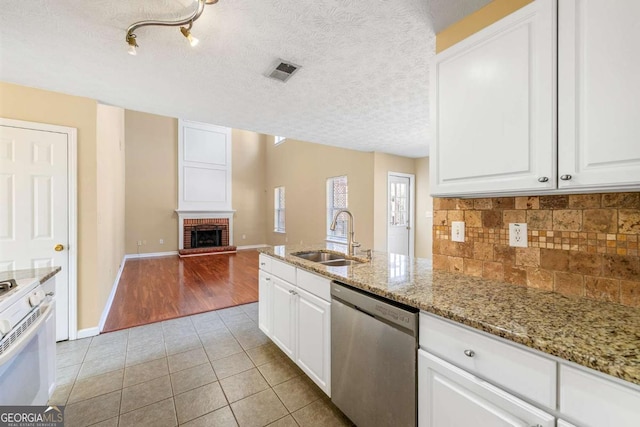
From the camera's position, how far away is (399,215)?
570cm

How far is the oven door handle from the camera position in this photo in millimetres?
1026

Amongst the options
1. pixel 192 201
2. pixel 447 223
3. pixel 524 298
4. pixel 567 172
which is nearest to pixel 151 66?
pixel 447 223

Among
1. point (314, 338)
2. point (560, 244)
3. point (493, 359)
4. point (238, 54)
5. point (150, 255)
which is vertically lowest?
point (150, 255)

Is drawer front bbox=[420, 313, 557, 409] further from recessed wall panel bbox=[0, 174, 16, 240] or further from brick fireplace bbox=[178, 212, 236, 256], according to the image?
brick fireplace bbox=[178, 212, 236, 256]

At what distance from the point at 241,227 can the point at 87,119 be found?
6.10 metres

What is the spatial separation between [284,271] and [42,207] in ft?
7.72

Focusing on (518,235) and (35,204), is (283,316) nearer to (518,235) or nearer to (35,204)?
(518,235)

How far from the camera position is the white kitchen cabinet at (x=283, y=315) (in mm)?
2055

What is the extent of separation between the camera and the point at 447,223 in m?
1.74

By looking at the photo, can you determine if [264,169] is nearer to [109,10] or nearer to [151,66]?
[151,66]

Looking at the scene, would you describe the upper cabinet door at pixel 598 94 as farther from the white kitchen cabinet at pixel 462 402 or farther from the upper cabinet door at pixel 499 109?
the white kitchen cabinet at pixel 462 402

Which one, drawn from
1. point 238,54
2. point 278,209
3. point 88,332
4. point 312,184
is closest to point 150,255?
point 278,209

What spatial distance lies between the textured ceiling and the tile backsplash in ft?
3.77

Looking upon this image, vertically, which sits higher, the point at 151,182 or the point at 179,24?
the point at 179,24
